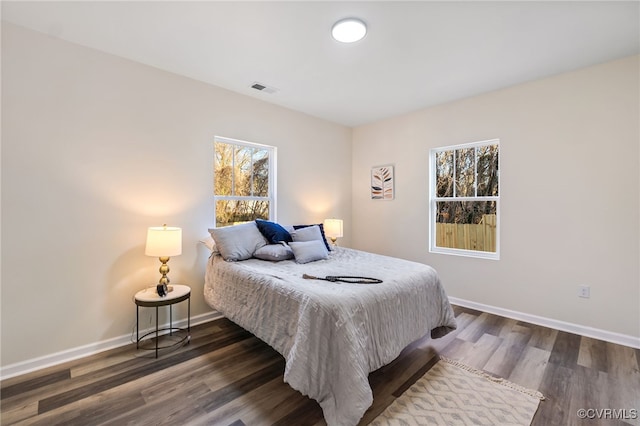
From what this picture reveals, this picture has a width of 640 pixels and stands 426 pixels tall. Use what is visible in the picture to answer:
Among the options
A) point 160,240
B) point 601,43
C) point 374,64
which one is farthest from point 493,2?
point 160,240

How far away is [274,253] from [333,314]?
1.27 meters

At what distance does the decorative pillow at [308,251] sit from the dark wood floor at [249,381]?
2.88 feet

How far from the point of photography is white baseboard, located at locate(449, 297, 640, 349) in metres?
2.50

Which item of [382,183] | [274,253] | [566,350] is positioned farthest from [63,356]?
[566,350]

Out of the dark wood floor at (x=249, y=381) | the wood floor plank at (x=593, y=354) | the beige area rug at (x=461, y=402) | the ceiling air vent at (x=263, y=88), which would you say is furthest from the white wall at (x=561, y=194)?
the ceiling air vent at (x=263, y=88)

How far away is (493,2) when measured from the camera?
184 cm

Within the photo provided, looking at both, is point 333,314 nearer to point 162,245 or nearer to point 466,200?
point 162,245

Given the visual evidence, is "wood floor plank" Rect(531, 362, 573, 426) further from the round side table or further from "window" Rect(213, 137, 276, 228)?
"window" Rect(213, 137, 276, 228)

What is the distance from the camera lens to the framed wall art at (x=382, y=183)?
4168mm

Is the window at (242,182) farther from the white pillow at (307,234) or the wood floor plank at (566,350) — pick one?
the wood floor plank at (566,350)

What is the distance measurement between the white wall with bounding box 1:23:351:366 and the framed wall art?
225cm

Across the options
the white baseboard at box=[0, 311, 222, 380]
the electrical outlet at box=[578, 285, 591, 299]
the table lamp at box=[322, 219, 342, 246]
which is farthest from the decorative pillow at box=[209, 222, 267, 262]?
the electrical outlet at box=[578, 285, 591, 299]

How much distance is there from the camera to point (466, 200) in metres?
3.57

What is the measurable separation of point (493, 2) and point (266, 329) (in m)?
2.75
